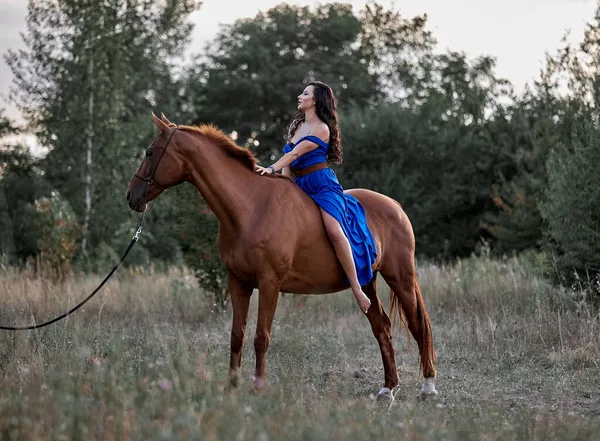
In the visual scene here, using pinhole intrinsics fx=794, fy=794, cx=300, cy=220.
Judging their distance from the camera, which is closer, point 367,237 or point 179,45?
point 367,237

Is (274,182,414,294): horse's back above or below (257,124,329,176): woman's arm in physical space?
below

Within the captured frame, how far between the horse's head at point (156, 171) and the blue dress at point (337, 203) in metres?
1.13

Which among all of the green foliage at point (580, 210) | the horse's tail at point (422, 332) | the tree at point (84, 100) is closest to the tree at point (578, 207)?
the green foliage at point (580, 210)

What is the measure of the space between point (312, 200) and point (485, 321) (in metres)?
4.47

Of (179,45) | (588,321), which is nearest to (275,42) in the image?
(179,45)

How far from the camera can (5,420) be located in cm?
402

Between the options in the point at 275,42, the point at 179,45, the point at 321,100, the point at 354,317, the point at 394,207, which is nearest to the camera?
the point at 321,100

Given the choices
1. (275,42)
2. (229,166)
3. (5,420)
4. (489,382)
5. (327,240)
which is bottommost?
(489,382)

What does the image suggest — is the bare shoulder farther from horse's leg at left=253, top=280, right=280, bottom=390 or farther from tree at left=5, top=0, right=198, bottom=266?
tree at left=5, top=0, right=198, bottom=266

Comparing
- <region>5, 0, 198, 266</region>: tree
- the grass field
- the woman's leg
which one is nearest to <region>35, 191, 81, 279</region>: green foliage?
the grass field

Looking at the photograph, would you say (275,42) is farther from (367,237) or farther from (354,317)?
(367,237)

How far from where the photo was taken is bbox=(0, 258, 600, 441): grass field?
4.07m

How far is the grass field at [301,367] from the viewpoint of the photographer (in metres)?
4.07

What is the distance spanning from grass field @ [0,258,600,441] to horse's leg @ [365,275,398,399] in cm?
20
